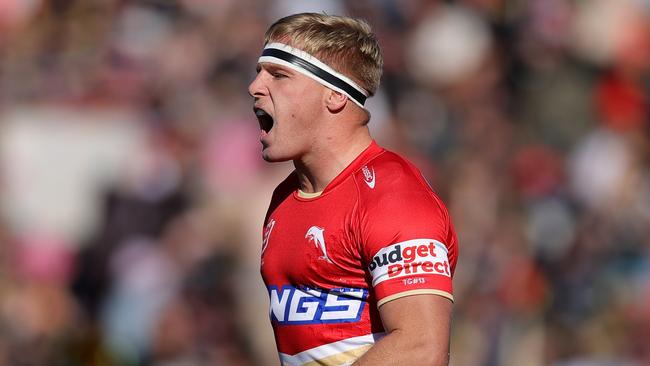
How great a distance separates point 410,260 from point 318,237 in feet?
1.56

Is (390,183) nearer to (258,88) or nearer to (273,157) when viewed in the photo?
(273,157)

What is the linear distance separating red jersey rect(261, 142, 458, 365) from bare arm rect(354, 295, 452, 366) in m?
0.04

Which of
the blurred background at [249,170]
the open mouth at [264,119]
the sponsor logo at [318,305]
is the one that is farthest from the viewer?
the blurred background at [249,170]

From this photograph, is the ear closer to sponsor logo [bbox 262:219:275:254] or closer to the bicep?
sponsor logo [bbox 262:219:275:254]

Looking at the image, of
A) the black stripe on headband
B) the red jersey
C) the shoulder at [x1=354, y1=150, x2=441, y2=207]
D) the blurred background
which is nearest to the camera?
the red jersey

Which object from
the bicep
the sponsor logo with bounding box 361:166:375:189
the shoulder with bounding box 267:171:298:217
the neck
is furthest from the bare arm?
the shoulder with bounding box 267:171:298:217

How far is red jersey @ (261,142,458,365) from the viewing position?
411cm

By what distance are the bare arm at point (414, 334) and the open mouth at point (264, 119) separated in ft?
3.27

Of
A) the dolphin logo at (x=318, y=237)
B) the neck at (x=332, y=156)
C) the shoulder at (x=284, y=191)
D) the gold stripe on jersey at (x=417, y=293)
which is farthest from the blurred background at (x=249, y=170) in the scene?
the gold stripe on jersey at (x=417, y=293)

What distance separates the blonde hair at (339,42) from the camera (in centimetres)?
453

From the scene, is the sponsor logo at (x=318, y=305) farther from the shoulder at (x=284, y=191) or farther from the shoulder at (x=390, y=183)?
the shoulder at (x=284, y=191)

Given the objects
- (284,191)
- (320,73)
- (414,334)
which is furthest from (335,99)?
(414,334)

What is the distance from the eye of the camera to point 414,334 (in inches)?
157

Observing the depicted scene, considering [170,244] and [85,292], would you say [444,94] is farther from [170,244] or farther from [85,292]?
[85,292]
